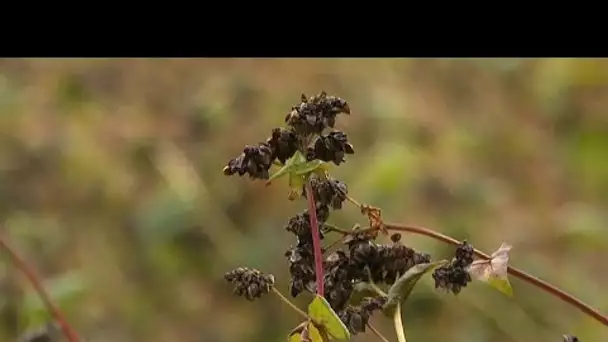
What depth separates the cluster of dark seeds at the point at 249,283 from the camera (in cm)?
34

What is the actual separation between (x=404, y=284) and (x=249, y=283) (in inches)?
2.3

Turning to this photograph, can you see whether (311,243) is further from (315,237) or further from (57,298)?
(57,298)

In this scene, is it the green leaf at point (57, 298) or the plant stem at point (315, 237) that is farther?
the green leaf at point (57, 298)

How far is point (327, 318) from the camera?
0.32 metres

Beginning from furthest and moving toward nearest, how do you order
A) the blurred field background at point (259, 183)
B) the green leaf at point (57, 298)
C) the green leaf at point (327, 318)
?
1. the blurred field background at point (259, 183)
2. the green leaf at point (57, 298)
3. the green leaf at point (327, 318)

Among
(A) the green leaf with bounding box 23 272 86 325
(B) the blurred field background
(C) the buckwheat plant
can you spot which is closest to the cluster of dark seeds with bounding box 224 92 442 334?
(C) the buckwheat plant

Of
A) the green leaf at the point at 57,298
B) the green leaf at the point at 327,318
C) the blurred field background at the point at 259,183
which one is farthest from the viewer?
the blurred field background at the point at 259,183

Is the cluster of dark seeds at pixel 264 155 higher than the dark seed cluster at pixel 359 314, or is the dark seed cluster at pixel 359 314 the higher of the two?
the cluster of dark seeds at pixel 264 155

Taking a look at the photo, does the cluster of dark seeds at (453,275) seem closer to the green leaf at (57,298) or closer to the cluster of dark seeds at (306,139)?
the cluster of dark seeds at (306,139)

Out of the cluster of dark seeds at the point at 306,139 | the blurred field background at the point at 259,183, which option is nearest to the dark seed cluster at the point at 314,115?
the cluster of dark seeds at the point at 306,139

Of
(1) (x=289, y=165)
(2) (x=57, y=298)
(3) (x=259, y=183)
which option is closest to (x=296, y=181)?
(1) (x=289, y=165)

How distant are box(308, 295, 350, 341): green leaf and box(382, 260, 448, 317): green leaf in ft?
0.12

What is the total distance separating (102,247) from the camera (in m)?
1.02
